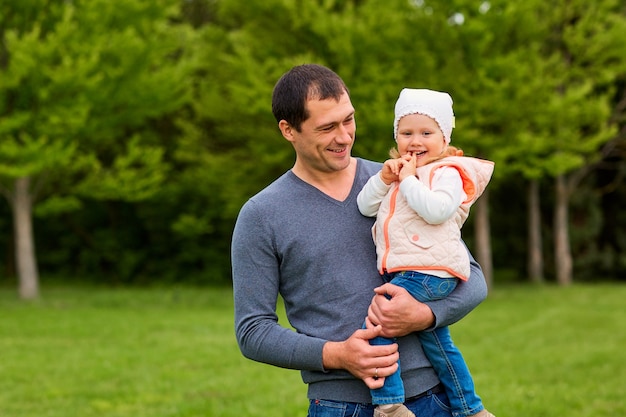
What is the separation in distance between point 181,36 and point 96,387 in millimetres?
16805

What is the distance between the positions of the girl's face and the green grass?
505 cm

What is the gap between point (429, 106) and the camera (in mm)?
2998

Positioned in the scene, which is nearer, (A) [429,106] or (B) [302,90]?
(B) [302,90]

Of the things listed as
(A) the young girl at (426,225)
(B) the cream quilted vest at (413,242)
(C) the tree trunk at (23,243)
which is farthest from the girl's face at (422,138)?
(C) the tree trunk at (23,243)

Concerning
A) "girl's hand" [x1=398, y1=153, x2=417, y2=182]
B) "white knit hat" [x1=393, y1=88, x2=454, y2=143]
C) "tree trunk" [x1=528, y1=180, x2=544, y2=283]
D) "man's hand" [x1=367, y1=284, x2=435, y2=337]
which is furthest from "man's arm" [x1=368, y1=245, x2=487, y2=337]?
"tree trunk" [x1=528, y1=180, x2=544, y2=283]

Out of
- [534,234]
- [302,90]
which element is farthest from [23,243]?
[302,90]

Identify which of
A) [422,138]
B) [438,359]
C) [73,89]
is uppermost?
[73,89]

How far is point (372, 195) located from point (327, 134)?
0.25 meters

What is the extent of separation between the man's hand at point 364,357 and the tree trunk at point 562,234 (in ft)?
68.9

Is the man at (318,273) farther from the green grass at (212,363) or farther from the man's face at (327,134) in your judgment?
the green grass at (212,363)

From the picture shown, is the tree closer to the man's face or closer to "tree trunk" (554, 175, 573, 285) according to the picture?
"tree trunk" (554, 175, 573, 285)

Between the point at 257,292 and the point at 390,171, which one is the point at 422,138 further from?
the point at 257,292

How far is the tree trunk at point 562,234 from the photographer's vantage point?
22828mm

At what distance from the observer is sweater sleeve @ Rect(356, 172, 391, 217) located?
2883mm
